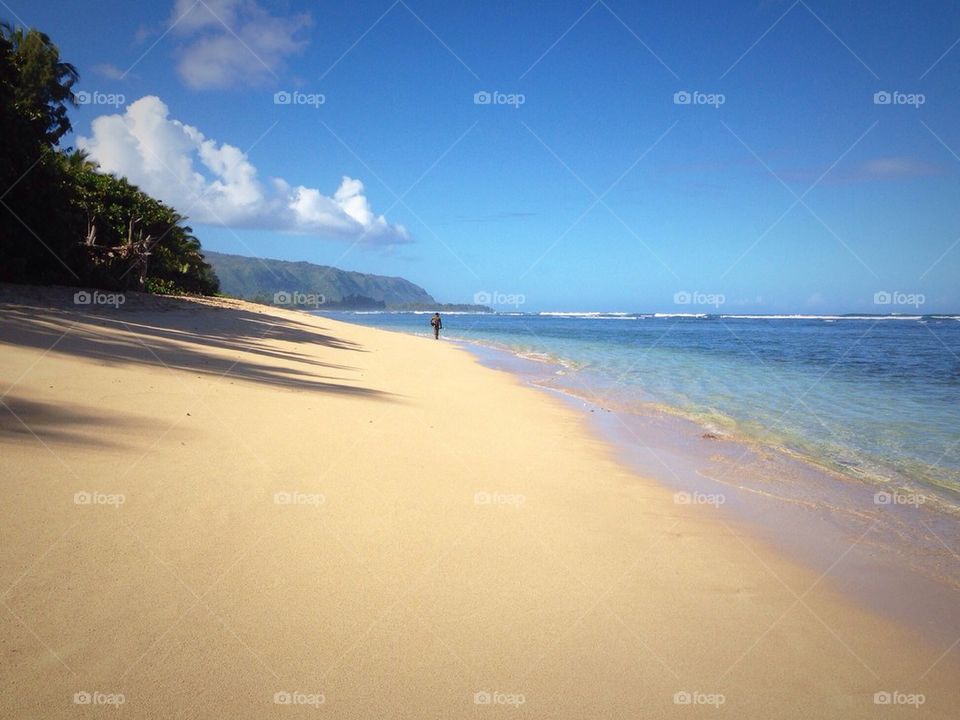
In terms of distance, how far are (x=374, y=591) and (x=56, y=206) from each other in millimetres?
21160

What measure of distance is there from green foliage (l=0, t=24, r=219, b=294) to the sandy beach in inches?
602

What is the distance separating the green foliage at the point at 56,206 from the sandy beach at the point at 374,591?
1529 centimetres

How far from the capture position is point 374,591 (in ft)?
9.70

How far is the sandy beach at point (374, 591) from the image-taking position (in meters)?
2.25

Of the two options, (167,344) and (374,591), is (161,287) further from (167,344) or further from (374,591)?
(374,591)

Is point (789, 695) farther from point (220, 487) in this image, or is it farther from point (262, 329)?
point (262, 329)

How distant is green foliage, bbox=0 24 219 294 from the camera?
1617 cm

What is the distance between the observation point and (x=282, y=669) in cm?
229

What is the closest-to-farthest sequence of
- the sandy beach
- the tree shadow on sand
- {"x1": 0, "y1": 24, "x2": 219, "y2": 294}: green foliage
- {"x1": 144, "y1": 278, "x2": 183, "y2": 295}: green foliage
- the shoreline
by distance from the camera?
the sandy beach < the shoreline < the tree shadow on sand < {"x1": 0, "y1": 24, "x2": 219, "y2": 294}: green foliage < {"x1": 144, "y1": 278, "x2": 183, "y2": 295}: green foliage

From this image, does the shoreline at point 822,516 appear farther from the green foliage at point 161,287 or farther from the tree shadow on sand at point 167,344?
the green foliage at point 161,287

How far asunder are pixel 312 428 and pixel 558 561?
11.9 ft

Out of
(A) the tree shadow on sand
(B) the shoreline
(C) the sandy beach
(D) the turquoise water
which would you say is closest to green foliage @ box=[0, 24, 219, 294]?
(A) the tree shadow on sand

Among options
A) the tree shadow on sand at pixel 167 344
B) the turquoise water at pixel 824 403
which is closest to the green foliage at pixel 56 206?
the tree shadow on sand at pixel 167 344

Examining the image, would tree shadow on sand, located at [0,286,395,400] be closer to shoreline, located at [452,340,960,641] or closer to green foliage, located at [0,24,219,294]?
green foliage, located at [0,24,219,294]
